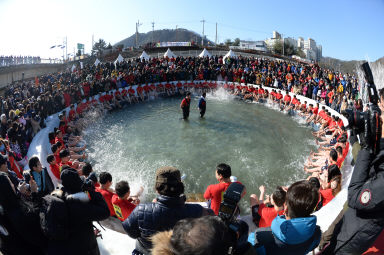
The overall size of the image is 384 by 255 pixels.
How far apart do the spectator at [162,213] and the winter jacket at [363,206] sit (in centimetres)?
129

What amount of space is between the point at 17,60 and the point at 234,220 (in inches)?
1525

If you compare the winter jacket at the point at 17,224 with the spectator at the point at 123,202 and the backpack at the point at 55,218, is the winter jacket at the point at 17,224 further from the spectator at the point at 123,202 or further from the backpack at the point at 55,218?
the spectator at the point at 123,202

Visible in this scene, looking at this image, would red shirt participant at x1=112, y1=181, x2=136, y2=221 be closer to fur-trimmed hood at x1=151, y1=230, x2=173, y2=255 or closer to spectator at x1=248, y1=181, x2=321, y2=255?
spectator at x1=248, y1=181, x2=321, y2=255

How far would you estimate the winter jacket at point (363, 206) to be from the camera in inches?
75.5

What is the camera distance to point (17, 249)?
7.87 feet

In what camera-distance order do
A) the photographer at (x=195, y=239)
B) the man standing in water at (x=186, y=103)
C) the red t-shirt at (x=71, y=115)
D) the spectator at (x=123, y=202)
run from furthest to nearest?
the man standing in water at (x=186, y=103) < the red t-shirt at (x=71, y=115) < the spectator at (x=123, y=202) < the photographer at (x=195, y=239)

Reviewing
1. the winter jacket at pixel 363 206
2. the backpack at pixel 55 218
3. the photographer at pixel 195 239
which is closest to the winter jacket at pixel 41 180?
the backpack at pixel 55 218

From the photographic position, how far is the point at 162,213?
212 centimetres

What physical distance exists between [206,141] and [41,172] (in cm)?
631

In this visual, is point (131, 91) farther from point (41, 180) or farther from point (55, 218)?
point (55, 218)

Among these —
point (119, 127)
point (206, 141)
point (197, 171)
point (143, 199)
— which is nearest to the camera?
point (143, 199)

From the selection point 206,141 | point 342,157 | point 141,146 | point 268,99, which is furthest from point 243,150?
point 268,99

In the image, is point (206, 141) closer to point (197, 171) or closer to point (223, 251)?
point (197, 171)

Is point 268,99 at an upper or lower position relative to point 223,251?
upper
